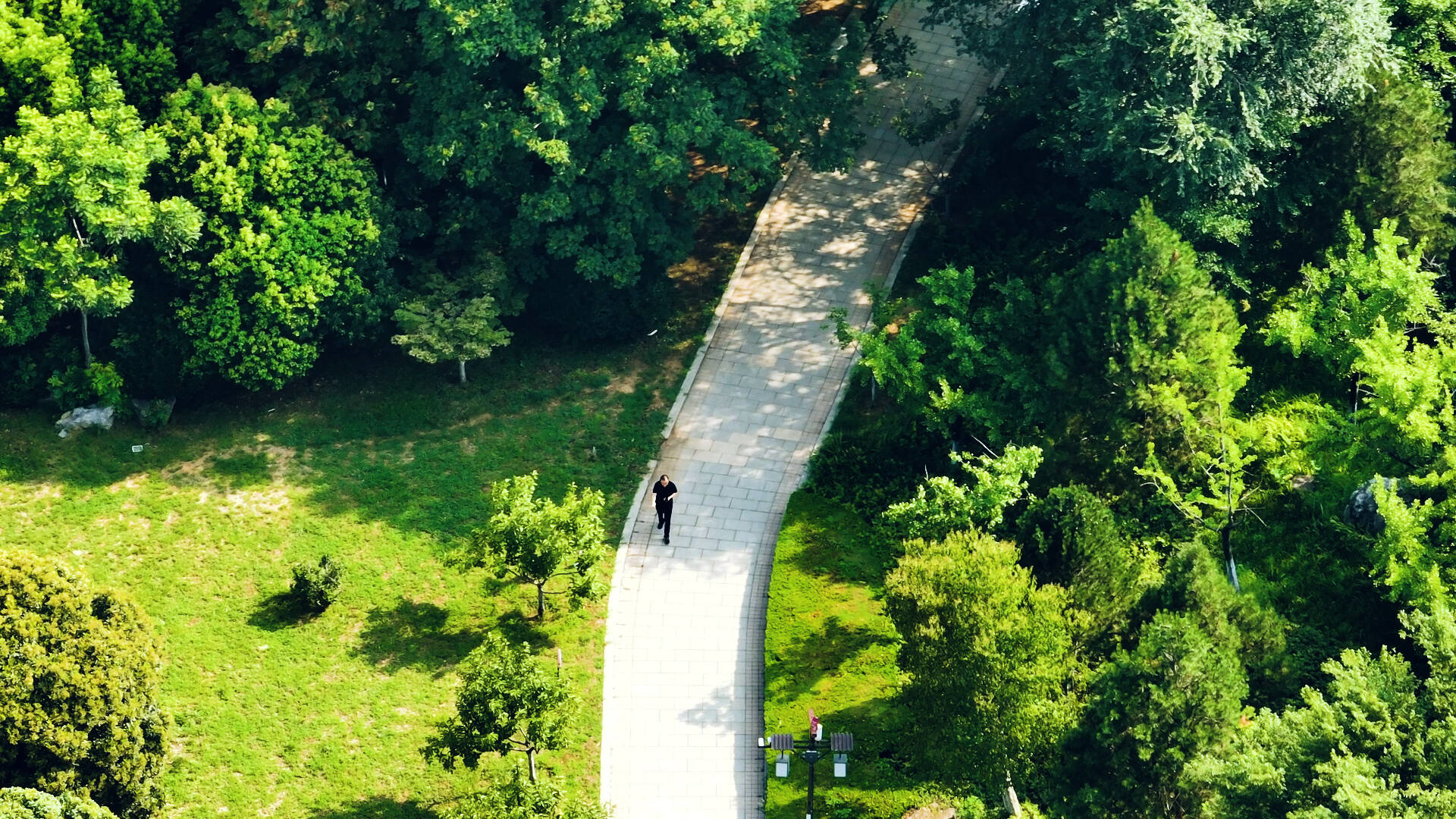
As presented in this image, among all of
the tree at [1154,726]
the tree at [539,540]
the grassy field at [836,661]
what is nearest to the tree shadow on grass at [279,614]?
the tree at [539,540]

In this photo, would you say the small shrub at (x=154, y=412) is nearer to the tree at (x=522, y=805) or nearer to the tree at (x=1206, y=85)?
the tree at (x=522, y=805)

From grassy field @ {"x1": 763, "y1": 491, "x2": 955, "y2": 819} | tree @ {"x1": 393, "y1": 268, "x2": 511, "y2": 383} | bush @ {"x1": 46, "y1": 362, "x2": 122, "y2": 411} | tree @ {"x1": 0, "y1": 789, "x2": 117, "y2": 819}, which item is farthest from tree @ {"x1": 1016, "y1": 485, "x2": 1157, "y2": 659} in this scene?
bush @ {"x1": 46, "y1": 362, "x2": 122, "y2": 411}

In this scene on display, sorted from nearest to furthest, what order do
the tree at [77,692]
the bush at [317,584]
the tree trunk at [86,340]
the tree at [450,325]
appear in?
the tree at [77,692] < the bush at [317,584] < the tree trunk at [86,340] < the tree at [450,325]

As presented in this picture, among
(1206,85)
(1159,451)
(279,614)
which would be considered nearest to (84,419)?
(279,614)

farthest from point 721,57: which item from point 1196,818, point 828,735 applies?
point 1196,818

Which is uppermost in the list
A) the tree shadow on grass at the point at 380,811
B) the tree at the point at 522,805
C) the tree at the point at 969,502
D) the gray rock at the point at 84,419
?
the gray rock at the point at 84,419

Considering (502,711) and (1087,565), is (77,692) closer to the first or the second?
(502,711)
